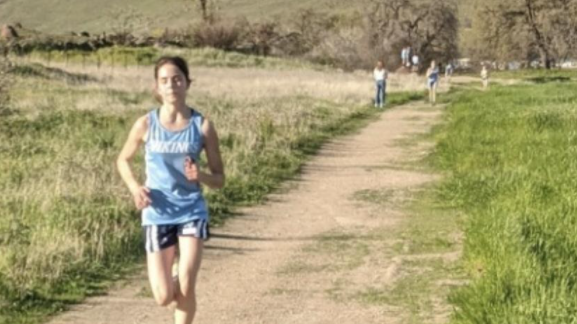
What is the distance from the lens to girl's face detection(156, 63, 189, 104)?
5.91 meters

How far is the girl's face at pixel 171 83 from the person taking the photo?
591 centimetres

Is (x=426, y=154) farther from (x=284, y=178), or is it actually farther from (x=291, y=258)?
(x=291, y=258)

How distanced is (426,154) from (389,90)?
25047mm

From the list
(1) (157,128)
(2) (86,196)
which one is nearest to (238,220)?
(2) (86,196)

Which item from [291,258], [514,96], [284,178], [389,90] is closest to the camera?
[291,258]

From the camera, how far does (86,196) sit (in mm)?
10953

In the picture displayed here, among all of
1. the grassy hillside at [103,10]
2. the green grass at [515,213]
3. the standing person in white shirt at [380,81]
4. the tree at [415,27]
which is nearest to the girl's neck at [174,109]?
the green grass at [515,213]

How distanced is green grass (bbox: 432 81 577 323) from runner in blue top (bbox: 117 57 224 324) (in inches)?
71.0

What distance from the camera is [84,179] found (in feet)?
38.5

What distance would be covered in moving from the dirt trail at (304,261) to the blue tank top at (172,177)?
5.53ft

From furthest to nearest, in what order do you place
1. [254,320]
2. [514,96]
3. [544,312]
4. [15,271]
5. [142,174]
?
[514,96] < [142,174] < [15,271] < [254,320] < [544,312]

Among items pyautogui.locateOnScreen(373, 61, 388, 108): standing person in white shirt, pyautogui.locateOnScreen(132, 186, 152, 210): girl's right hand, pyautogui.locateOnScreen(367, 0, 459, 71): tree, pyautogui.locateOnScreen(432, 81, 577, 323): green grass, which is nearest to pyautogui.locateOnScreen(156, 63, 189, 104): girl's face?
pyautogui.locateOnScreen(132, 186, 152, 210): girl's right hand

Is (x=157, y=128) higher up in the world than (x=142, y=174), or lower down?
higher up

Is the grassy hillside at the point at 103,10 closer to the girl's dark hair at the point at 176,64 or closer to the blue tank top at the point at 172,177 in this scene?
the girl's dark hair at the point at 176,64
